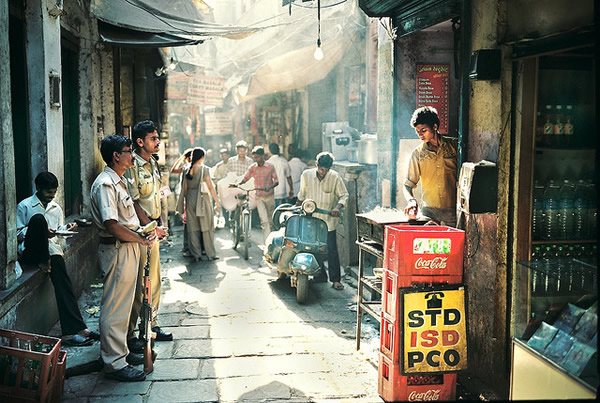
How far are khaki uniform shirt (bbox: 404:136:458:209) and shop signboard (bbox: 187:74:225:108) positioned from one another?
39.8 feet

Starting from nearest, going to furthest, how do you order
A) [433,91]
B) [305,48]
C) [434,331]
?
[434,331] → [433,91] → [305,48]

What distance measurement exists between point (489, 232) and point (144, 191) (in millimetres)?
3636

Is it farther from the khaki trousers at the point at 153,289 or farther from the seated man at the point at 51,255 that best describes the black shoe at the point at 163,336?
the seated man at the point at 51,255

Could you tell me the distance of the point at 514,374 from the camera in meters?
4.49

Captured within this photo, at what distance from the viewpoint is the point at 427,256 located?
532cm

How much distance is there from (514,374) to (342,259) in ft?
22.9

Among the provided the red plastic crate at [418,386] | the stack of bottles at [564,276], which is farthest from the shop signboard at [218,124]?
the stack of bottles at [564,276]

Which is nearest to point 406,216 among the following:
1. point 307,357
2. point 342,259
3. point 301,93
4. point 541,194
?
point 541,194

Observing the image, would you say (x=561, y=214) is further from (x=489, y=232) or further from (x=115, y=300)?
(x=115, y=300)

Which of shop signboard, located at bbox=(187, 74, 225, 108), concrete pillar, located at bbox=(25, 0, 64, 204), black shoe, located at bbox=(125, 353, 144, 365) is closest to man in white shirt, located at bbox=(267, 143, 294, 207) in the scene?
shop signboard, located at bbox=(187, 74, 225, 108)

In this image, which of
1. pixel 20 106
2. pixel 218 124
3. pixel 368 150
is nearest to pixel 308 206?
pixel 368 150

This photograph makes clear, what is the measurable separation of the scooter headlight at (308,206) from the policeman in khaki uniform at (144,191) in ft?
9.29

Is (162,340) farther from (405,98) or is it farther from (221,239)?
(221,239)

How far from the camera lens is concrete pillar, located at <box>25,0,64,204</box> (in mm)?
7469
